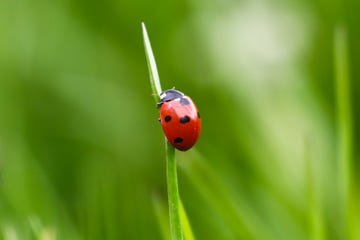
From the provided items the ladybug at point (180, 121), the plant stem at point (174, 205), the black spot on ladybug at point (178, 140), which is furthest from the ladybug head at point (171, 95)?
the plant stem at point (174, 205)

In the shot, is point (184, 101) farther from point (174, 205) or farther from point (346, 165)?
point (174, 205)

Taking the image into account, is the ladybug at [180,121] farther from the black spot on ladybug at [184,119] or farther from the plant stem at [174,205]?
the plant stem at [174,205]

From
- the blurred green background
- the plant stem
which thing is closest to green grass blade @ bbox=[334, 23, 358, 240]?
the blurred green background

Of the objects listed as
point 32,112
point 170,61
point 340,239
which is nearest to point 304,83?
point 170,61

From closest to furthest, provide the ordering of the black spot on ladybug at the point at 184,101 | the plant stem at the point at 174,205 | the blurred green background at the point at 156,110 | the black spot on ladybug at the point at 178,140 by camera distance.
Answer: the plant stem at the point at 174,205, the black spot on ladybug at the point at 178,140, the black spot on ladybug at the point at 184,101, the blurred green background at the point at 156,110

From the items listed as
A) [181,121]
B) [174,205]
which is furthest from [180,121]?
[174,205]

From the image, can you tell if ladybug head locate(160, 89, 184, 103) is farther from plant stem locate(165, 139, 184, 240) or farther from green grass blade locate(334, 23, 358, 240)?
plant stem locate(165, 139, 184, 240)

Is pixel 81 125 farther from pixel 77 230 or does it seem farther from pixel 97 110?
pixel 77 230
